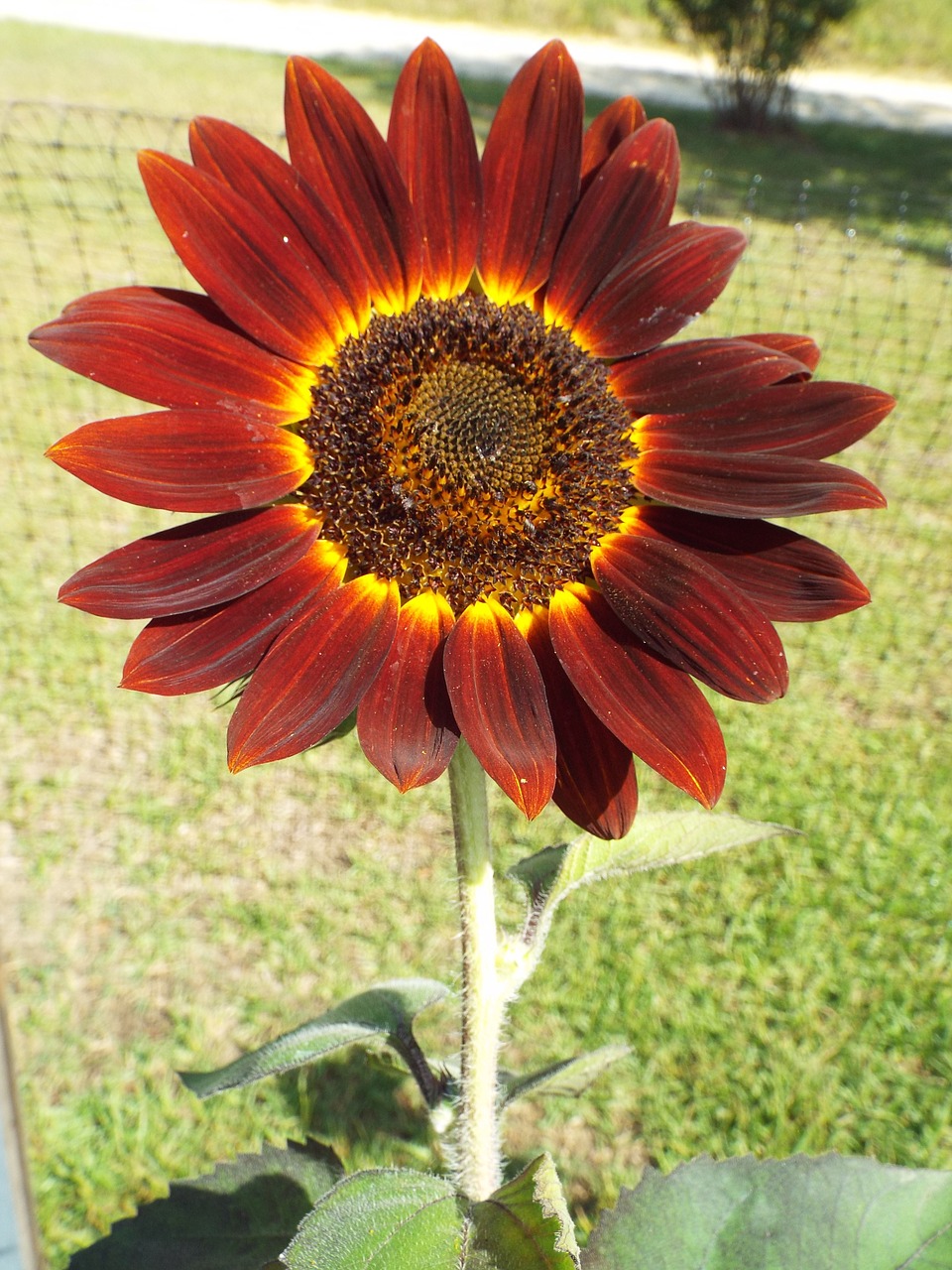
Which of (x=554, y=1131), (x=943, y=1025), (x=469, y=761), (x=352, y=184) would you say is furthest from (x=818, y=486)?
(x=943, y=1025)

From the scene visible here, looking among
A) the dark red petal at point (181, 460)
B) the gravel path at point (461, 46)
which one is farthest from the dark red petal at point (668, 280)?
the gravel path at point (461, 46)

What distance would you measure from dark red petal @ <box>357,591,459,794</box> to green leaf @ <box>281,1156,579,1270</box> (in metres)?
0.33

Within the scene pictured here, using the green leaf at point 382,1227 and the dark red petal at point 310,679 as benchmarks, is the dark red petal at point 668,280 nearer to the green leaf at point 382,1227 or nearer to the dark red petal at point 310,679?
the dark red petal at point 310,679

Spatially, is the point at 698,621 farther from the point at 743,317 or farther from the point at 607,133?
the point at 743,317

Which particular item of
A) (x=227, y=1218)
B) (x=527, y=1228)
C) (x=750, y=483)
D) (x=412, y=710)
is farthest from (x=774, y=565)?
(x=227, y=1218)

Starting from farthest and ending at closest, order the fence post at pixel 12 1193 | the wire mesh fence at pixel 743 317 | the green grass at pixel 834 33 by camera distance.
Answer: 1. the green grass at pixel 834 33
2. the wire mesh fence at pixel 743 317
3. the fence post at pixel 12 1193

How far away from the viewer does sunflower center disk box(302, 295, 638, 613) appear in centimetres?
95

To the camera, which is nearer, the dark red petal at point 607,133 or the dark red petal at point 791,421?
the dark red petal at point 791,421

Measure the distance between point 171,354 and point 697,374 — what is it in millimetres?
450

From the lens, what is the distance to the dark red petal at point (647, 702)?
80cm

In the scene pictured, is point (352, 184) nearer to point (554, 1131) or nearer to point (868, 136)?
point (554, 1131)

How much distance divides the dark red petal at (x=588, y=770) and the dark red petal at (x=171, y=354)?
1.18 feet

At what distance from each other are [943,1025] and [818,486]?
6.59 ft

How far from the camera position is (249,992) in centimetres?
259
